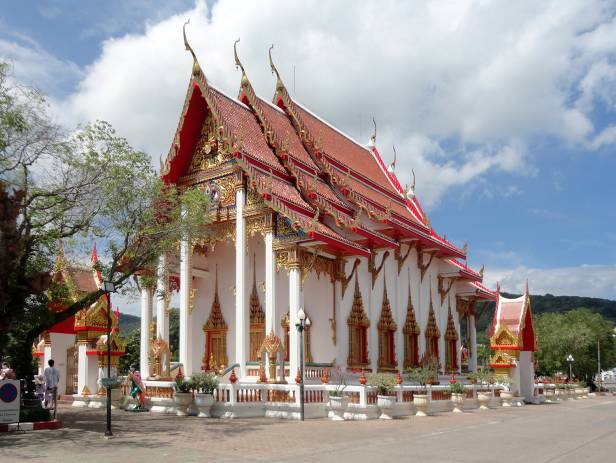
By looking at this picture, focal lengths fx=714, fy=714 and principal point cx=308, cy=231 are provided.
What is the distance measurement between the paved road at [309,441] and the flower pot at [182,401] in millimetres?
564

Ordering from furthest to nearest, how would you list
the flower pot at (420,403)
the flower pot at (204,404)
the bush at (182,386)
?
the flower pot at (420,403), the bush at (182,386), the flower pot at (204,404)

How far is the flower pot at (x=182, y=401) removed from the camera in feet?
54.1

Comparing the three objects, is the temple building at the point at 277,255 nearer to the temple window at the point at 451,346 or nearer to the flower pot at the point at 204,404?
the flower pot at the point at 204,404

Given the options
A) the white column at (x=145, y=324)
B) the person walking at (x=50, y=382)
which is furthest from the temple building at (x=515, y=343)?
the person walking at (x=50, y=382)

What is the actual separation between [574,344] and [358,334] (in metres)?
38.0

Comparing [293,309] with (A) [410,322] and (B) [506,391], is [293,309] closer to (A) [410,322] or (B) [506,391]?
(A) [410,322]

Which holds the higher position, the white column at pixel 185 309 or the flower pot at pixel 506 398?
the white column at pixel 185 309

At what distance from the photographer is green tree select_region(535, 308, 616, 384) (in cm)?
5397

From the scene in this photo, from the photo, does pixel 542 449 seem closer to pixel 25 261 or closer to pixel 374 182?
pixel 25 261

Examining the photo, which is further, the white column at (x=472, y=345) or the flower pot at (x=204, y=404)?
the white column at (x=472, y=345)

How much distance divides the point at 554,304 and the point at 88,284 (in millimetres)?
145988

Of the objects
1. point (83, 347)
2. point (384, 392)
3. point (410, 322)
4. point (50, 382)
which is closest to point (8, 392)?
point (50, 382)

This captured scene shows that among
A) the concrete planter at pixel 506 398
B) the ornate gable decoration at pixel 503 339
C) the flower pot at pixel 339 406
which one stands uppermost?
the ornate gable decoration at pixel 503 339

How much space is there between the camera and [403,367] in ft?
78.9
